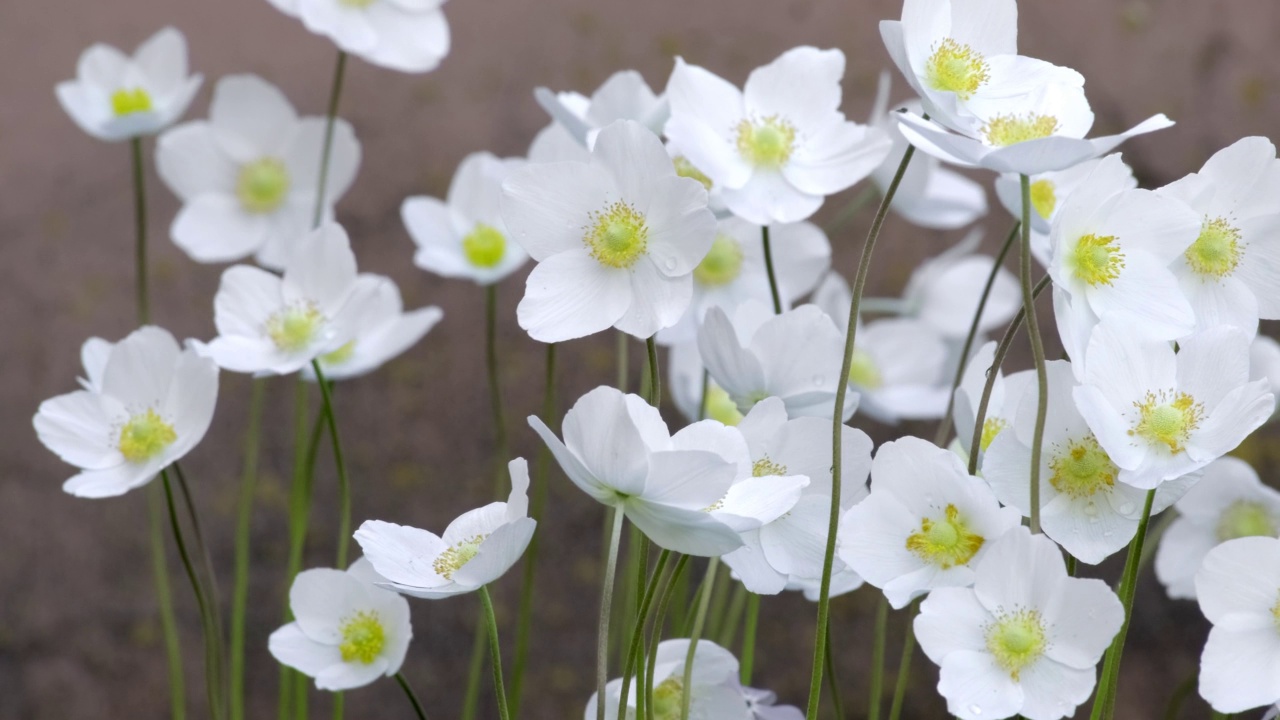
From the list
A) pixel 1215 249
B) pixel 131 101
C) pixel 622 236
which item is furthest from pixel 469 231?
pixel 1215 249

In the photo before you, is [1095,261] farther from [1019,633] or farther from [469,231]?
[469,231]

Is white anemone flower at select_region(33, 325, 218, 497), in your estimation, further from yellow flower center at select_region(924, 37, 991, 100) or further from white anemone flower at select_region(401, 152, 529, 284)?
yellow flower center at select_region(924, 37, 991, 100)

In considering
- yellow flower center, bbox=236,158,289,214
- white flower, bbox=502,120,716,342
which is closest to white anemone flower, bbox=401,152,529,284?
yellow flower center, bbox=236,158,289,214

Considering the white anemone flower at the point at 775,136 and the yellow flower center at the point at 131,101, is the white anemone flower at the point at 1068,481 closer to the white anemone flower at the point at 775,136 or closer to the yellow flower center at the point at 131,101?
the white anemone flower at the point at 775,136

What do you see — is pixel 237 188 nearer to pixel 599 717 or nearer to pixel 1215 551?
pixel 599 717

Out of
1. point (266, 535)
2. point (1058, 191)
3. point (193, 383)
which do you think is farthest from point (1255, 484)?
point (266, 535)
